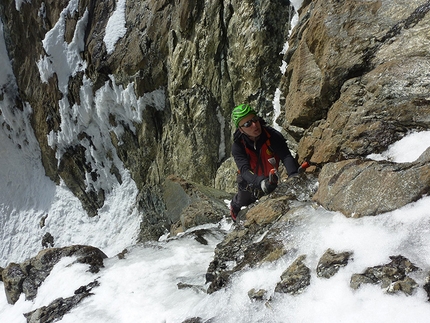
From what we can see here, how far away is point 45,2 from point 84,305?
16381 mm

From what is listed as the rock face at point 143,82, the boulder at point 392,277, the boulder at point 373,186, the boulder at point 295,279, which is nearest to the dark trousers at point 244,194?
the boulder at point 373,186

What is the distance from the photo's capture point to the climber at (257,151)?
5039 mm

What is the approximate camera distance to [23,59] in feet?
58.3

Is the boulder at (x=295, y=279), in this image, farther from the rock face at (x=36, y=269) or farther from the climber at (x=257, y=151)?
the rock face at (x=36, y=269)

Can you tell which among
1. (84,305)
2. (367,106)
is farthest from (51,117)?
(367,106)

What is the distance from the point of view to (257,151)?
17.8ft

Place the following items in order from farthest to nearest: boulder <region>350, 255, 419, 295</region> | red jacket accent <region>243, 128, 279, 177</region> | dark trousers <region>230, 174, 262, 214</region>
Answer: dark trousers <region>230, 174, 262, 214</region>
red jacket accent <region>243, 128, 279, 177</region>
boulder <region>350, 255, 419, 295</region>

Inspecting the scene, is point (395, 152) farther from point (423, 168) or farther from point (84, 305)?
point (84, 305)

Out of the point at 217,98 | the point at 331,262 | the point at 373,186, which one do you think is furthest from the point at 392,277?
the point at 217,98

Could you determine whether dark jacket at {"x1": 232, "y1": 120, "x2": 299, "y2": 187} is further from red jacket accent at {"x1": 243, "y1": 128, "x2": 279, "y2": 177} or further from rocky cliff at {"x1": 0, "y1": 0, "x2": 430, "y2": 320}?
rocky cliff at {"x1": 0, "y1": 0, "x2": 430, "y2": 320}

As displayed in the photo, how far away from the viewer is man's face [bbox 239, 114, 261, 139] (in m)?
5.05

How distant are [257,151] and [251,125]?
0.56m

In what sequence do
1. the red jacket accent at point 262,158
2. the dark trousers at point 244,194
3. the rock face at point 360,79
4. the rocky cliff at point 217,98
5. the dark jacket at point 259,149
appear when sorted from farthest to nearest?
1. the dark trousers at point 244,194
2. the red jacket accent at point 262,158
3. the dark jacket at point 259,149
4. the rock face at point 360,79
5. the rocky cliff at point 217,98

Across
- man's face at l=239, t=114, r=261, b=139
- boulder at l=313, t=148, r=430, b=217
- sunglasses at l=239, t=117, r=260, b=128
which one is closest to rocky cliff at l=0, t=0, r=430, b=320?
boulder at l=313, t=148, r=430, b=217
